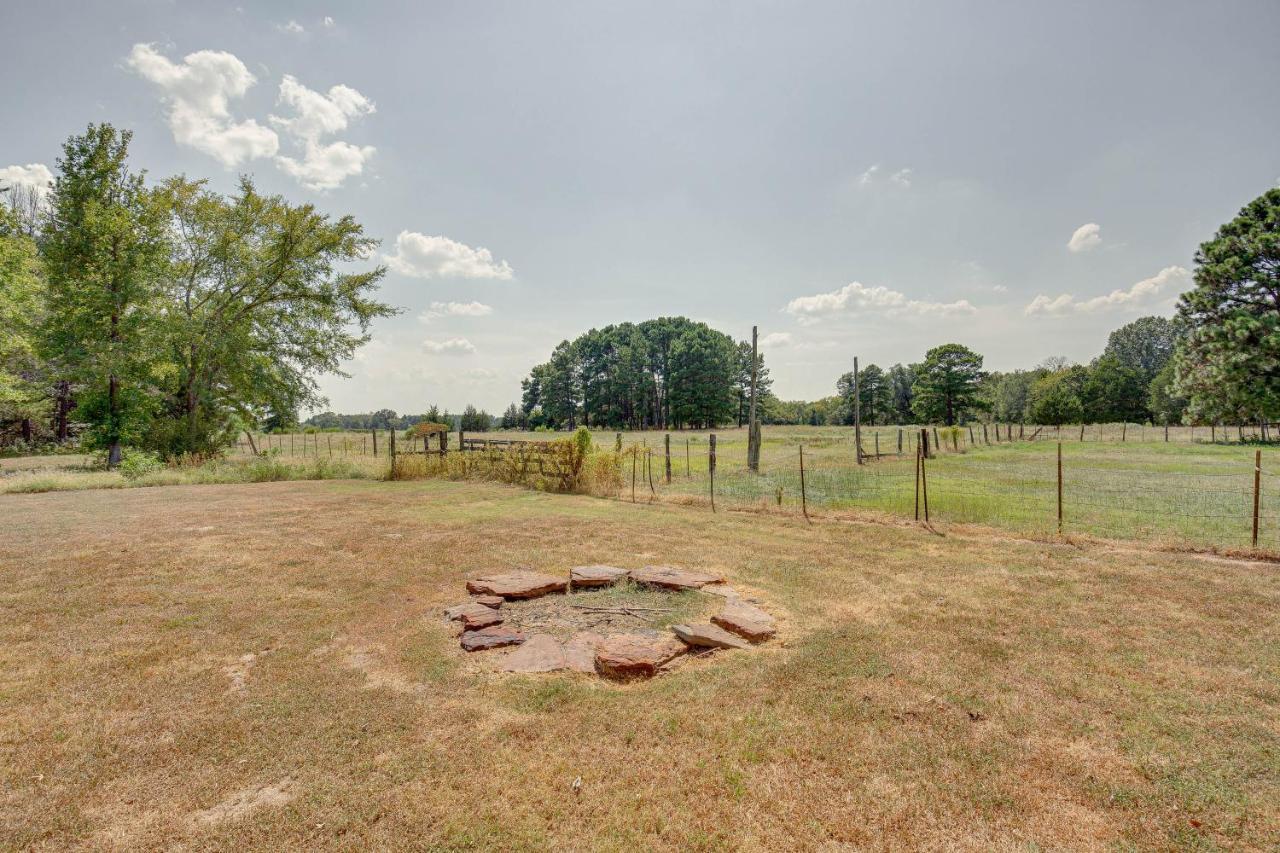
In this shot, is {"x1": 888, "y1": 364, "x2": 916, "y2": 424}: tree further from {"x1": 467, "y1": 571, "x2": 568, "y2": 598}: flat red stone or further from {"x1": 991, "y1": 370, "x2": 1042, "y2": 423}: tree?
{"x1": 467, "y1": 571, "x2": 568, "y2": 598}: flat red stone

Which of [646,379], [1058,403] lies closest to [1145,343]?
[1058,403]

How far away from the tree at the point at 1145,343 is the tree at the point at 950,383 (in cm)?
3096

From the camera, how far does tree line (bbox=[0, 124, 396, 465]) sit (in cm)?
1834

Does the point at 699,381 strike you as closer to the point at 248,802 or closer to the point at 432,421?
the point at 432,421

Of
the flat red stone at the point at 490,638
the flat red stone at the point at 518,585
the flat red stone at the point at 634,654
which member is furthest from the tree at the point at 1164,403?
the flat red stone at the point at 490,638

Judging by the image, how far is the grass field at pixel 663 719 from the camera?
97.1 inches

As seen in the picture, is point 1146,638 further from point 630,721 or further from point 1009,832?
point 630,721

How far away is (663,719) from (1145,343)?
98615 mm

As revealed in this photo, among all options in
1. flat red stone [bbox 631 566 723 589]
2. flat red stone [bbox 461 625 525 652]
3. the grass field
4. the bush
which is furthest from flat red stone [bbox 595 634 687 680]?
the bush

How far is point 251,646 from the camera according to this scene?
14.4 ft

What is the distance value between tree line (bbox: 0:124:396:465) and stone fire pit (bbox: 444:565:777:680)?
2057 cm

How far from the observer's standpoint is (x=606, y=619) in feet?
16.5

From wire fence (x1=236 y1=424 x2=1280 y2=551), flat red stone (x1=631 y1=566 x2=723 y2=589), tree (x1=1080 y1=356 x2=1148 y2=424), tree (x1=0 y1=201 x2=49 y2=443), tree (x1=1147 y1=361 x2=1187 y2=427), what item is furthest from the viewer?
tree (x1=1080 y1=356 x2=1148 y2=424)

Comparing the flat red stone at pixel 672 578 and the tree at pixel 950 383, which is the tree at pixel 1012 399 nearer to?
the tree at pixel 950 383
